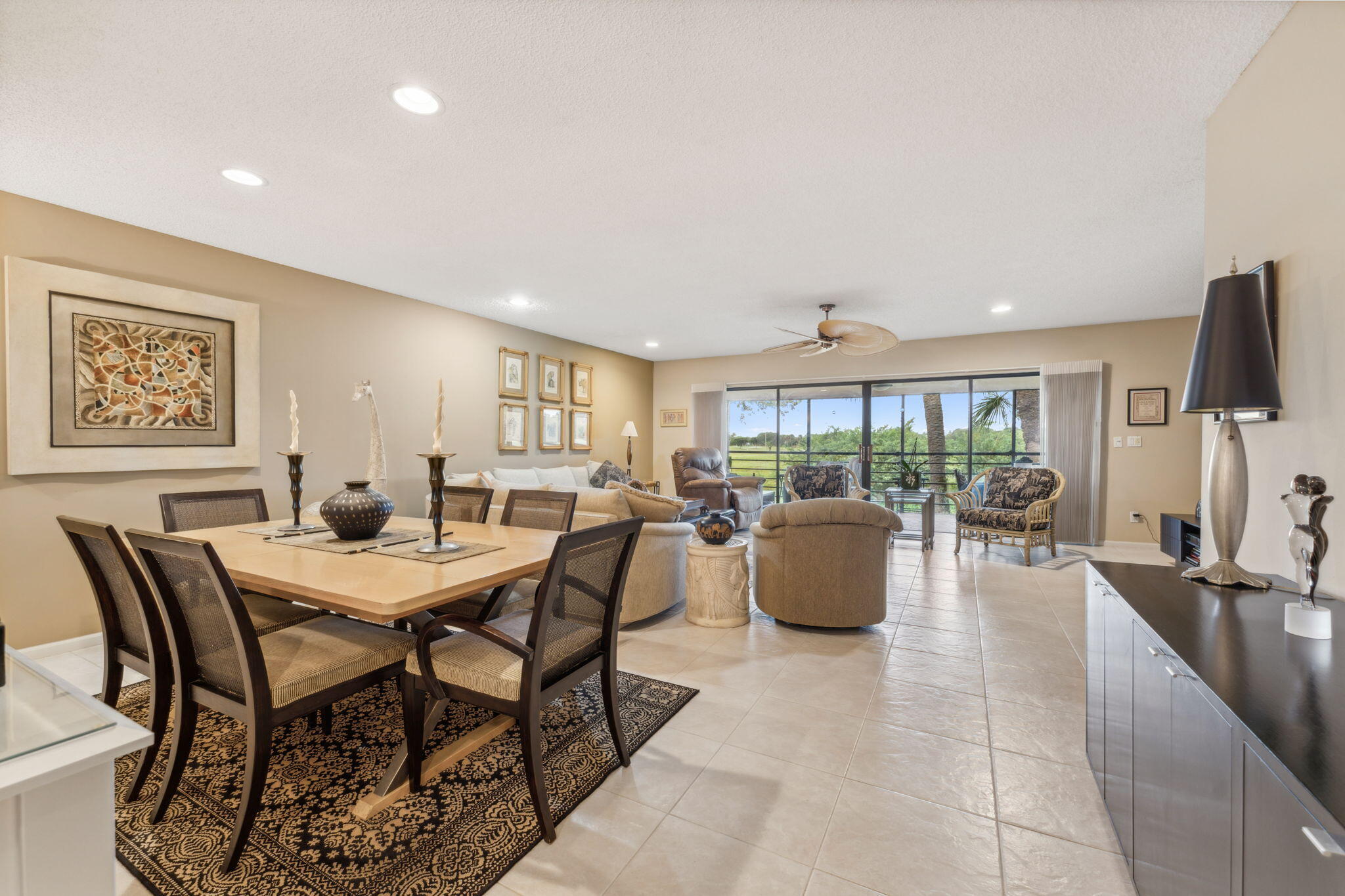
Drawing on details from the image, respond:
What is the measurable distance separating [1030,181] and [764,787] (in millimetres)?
2934

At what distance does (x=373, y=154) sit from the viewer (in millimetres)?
2445

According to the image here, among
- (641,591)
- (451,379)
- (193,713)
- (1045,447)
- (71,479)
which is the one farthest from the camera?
(1045,447)

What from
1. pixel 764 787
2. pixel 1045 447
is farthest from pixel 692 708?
pixel 1045 447

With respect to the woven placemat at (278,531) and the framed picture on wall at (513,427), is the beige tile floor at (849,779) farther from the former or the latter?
the framed picture on wall at (513,427)

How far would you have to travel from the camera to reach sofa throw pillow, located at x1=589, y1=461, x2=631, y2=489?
6809mm

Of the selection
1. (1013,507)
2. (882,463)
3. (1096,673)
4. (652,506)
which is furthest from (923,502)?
(1096,673)

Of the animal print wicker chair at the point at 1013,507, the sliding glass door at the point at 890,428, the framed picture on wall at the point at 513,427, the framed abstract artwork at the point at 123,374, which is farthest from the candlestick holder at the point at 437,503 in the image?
the sliding glass door at the point at 890,428

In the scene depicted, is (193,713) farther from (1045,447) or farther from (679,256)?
(1045,447)

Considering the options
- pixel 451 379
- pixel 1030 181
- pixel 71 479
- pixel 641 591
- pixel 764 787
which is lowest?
pixel 764 787

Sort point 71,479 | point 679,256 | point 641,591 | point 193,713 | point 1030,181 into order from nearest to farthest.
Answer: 1. point 193,713
2. point 1030,181
3. point 71,479
4. point 641,591
5. point 679,256

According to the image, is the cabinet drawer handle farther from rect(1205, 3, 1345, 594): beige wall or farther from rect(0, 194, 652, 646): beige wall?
rect(0, 194, 652, 646): beige wall

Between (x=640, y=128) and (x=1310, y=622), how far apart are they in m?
2.46

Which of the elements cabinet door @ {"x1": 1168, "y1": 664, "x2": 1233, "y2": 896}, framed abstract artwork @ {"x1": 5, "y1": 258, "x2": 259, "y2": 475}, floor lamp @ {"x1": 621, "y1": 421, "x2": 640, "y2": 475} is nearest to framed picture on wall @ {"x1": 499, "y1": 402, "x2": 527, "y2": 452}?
floor lamp @ {"x1": 621, "y1": 421, "x2": 640, "y2": 475}

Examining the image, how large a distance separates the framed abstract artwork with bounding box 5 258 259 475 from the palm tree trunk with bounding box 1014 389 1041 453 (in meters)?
7.66
